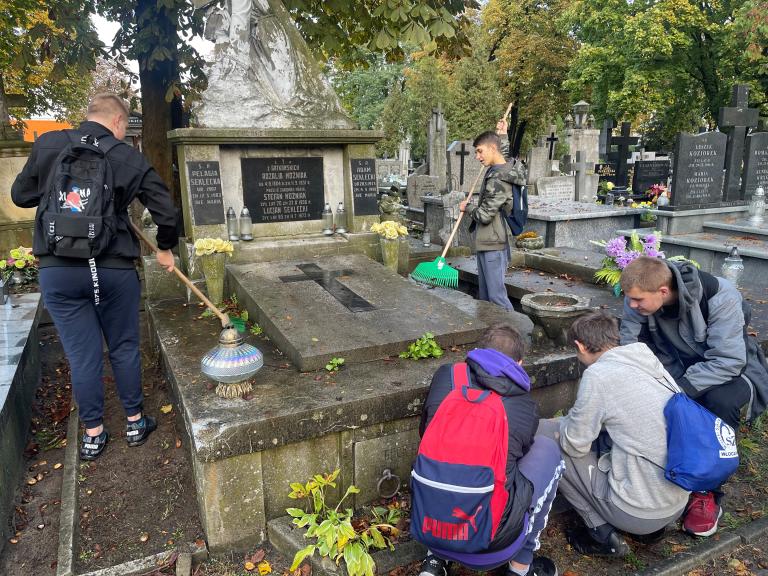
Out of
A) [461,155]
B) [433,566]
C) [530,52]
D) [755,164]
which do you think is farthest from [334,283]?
[530,52]

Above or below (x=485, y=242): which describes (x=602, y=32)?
above

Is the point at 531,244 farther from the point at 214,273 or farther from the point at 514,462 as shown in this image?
the point at 514,462

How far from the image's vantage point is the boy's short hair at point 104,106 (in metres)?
3.48

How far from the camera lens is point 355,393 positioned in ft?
10.5

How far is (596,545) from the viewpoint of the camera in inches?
110

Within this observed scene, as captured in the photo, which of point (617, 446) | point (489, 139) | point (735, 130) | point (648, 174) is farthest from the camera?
point (648, 174)

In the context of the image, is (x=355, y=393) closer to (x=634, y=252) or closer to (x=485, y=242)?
(x=485, y=242)

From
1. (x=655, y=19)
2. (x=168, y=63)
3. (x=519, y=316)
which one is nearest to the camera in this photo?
Answer: (x=519, y=316)

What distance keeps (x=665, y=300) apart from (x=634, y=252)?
9.25ft

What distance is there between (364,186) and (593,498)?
4.49 metres

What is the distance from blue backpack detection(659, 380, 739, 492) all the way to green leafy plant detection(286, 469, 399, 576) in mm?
1386

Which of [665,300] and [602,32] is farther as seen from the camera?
[602,32]

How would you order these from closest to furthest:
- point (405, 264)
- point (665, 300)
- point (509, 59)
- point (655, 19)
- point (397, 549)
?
point (397, 549) < point (665, 300) < point (405, 264) < point (655, 19) < point (509, 59)

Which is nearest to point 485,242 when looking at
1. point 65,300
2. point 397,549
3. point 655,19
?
point 397,549
